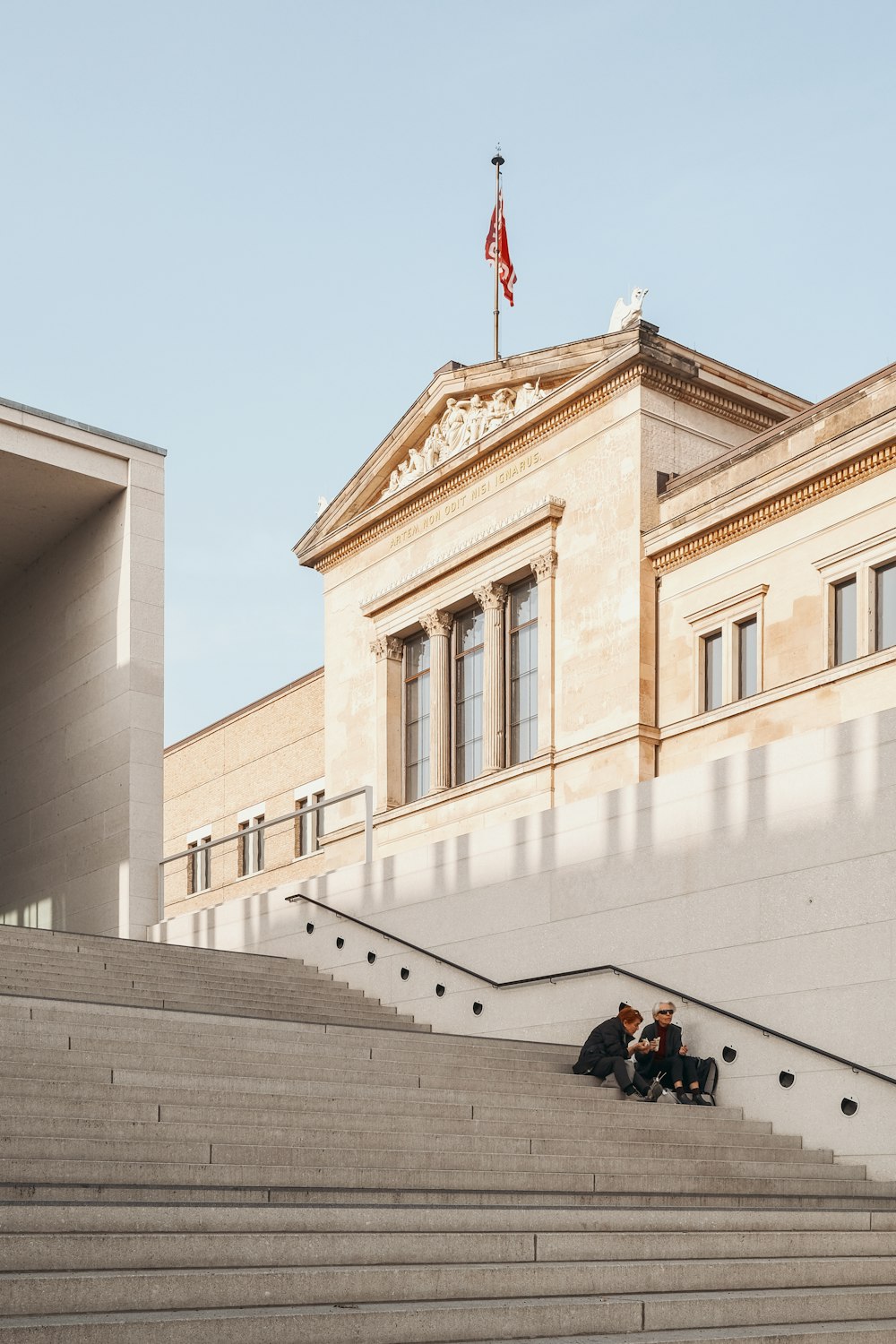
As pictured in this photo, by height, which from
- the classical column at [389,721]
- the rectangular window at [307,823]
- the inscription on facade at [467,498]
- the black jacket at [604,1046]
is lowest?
the black jacket at [604,1046]

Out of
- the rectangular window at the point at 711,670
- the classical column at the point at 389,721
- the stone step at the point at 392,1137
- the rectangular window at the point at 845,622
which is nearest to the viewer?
the stone step at the point at 392,1137

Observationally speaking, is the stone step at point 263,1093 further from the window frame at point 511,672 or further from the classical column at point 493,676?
the classical column at point 493,676

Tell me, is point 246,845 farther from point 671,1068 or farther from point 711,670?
point 671,1068

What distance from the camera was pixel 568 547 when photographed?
90.4 feet

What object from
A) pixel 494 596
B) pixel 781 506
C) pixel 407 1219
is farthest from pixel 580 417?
pixel 407 1219

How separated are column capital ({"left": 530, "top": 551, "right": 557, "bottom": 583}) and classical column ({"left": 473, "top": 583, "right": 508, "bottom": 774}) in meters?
1.31

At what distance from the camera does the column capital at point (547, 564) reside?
27797 millimetres

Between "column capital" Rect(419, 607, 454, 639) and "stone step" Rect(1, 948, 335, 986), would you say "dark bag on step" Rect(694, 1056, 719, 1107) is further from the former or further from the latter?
"column capital" Rect(419, 607, 454, 639)

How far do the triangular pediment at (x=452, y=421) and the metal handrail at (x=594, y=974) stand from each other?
12.6 meters

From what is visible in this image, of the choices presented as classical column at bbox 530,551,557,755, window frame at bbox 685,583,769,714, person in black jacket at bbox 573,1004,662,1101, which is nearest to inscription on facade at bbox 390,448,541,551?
classical column at bbox 530,551,557,755

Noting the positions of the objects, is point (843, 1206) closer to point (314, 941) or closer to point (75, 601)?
point (314, 941)

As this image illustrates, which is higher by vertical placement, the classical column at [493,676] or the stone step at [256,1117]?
the classical column at [493,676]

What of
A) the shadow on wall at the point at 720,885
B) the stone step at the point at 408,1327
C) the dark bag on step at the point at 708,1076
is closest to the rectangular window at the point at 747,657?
the shadow on wall at the point at 720,885

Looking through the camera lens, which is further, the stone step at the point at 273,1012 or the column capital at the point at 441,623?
the column capital at the point at 441,623
